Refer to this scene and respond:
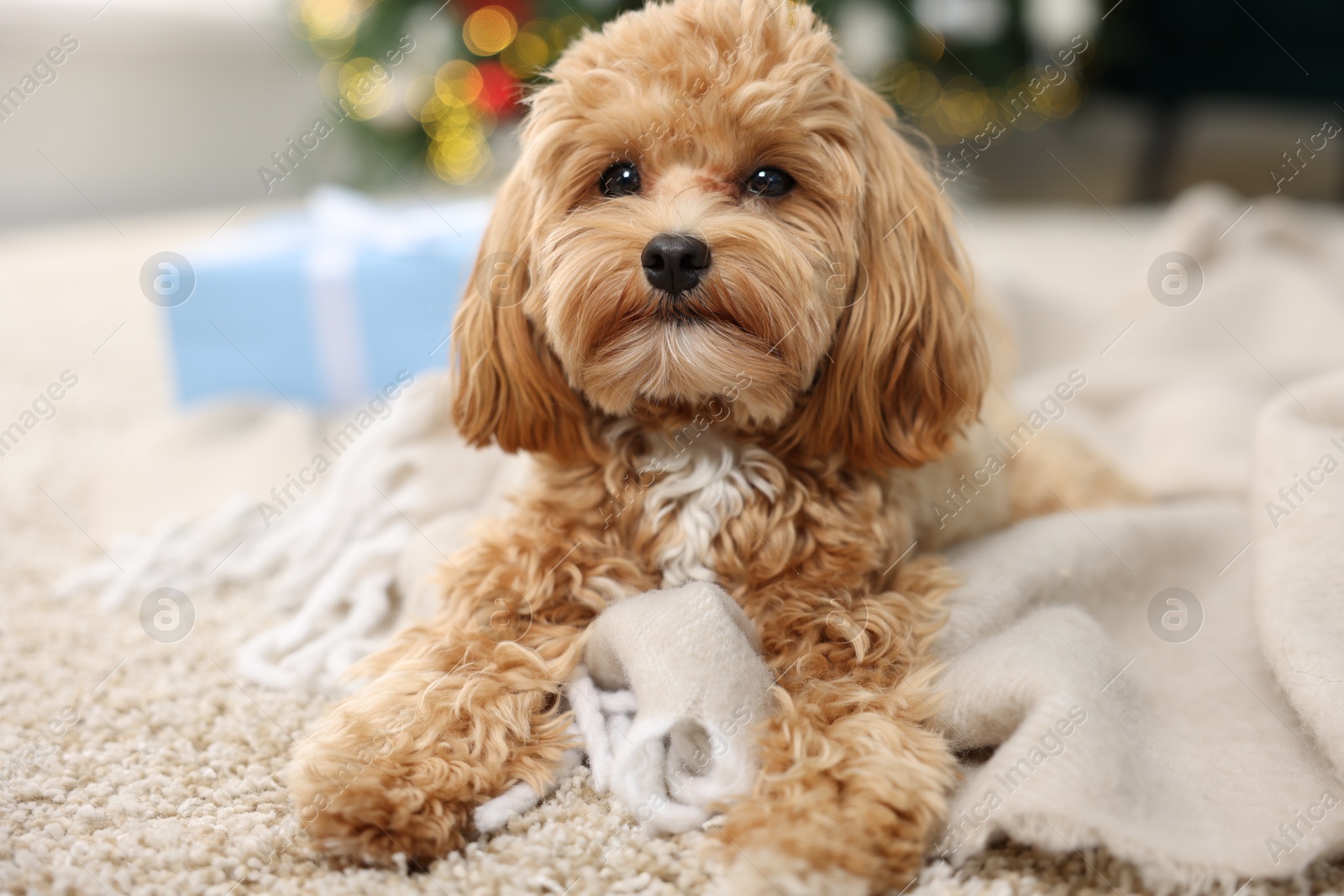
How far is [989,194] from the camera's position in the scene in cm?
655

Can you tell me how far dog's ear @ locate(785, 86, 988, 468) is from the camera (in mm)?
1438

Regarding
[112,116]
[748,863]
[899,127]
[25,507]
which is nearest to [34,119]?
[112,116]

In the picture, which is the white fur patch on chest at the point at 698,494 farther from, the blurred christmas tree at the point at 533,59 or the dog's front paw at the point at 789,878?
the blurred christmas tree at the point at 533,59

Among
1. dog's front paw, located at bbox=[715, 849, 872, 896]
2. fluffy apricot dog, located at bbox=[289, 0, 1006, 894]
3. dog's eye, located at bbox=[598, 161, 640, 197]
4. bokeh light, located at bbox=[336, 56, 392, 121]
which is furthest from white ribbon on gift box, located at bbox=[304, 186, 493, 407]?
dog's front paw, located at bbox=[715, 849, 872, 896]

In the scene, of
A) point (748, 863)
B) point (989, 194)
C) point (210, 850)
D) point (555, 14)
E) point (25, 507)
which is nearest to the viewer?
point (748, 863)

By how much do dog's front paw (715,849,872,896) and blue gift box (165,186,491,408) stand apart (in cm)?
170

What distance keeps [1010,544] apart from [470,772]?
0.96m

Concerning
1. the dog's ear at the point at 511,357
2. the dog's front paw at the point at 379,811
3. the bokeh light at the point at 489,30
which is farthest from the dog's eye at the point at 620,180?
the bokeh light at the point at 489,30

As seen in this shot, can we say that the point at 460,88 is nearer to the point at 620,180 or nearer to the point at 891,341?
the point at 620,180

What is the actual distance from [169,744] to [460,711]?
47cm

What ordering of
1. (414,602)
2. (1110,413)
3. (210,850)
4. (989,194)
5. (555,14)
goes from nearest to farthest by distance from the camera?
(210,850)
(414,602)
(1110,413)
(555,14)
(989,194)

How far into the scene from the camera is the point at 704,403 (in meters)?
1.45

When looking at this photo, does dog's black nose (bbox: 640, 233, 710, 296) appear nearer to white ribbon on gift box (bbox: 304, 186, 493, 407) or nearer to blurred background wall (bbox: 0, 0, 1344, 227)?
white ribbon on gift box (bbox: 304, 186, 493, 407)

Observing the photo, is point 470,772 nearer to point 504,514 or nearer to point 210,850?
point 210,850
